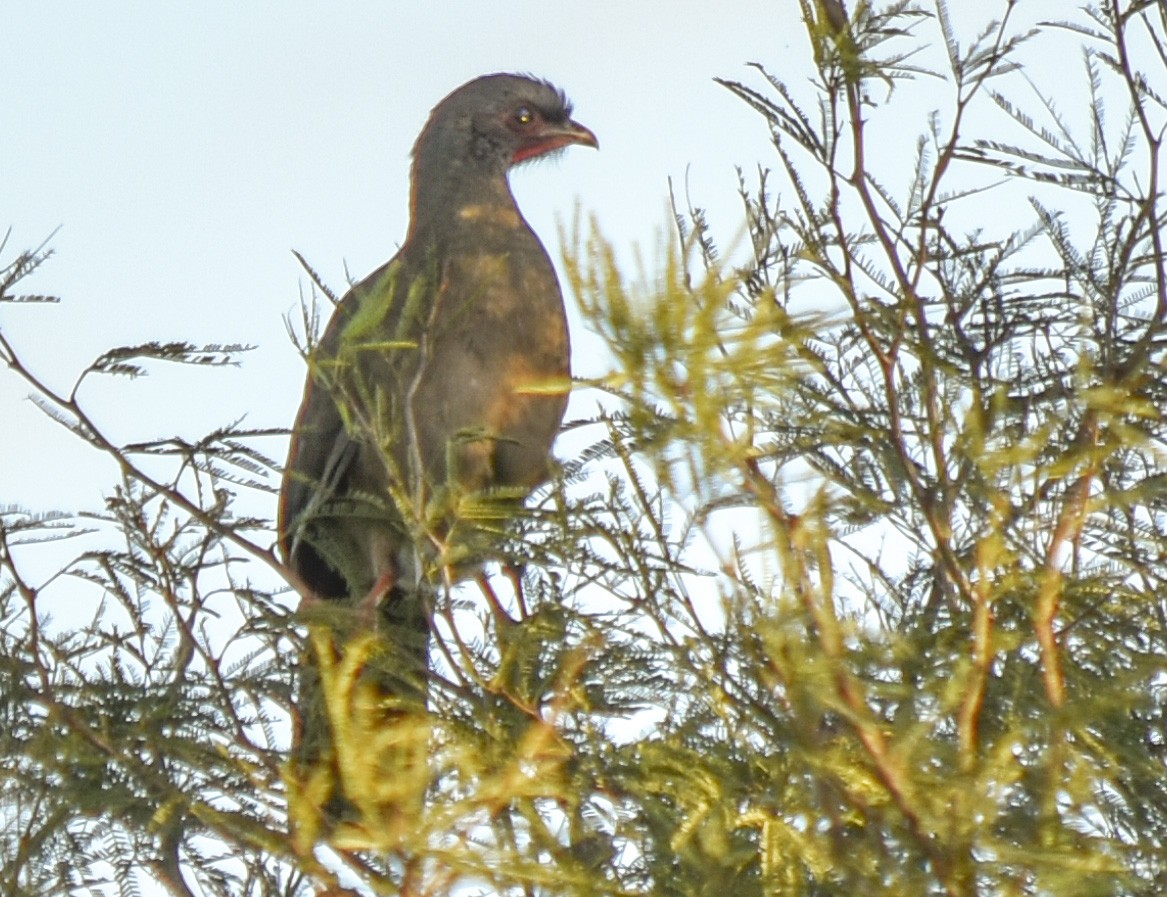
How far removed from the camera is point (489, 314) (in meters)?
5.53

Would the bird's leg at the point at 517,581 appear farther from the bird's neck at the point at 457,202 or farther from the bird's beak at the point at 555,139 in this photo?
the bird's beak at the point at 555,139

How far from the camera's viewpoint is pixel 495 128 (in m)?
6.55

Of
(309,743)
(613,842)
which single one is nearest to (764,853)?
(613,842)

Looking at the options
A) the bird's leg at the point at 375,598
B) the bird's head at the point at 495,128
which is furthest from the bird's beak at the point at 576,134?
the bird's leg at the point at 375,598

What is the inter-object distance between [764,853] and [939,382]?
916mm

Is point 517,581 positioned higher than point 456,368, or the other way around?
point 456,368

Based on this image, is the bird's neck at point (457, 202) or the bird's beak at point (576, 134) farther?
the bird's beak at point (576, 134)

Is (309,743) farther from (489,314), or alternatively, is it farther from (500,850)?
(489,314)

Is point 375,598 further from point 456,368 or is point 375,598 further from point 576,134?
point 576,134

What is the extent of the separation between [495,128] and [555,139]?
256 mm

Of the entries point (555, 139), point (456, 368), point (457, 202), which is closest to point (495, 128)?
point (555, 139)

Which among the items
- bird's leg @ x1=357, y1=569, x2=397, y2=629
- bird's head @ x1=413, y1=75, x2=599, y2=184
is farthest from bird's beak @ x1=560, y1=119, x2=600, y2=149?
bird's leg @ x1=357, y1=569, x2=397, y2=629

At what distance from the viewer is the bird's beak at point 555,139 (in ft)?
21.7

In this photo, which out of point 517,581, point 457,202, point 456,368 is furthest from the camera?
point 457,202
